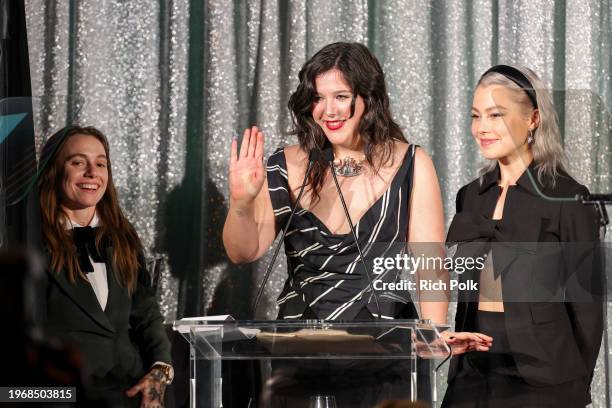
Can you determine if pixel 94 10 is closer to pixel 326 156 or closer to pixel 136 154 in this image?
pixel 136 154

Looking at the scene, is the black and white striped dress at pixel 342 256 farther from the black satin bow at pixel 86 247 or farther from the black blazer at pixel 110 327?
the black satin bow at pixel 86 247

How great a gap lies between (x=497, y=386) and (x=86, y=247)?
1314mm

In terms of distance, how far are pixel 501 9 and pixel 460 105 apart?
37 cm

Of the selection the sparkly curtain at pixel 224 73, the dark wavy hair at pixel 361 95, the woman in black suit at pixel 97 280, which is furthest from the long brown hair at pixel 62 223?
the dark wavy hair at pixel 361 95

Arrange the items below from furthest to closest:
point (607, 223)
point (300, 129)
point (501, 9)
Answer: point (501, 9) → point (300, 129) → point (607, 223)

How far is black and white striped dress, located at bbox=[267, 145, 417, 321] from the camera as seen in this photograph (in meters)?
2.75

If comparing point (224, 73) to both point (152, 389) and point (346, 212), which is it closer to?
point (346, 212)

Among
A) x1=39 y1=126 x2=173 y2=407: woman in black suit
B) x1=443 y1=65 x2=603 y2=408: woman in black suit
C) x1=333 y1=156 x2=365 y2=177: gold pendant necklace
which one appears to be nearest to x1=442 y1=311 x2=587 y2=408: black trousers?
x1=443 y1=65 x2=603 y2=408: woman in black suit

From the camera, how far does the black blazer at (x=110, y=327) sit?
279 cm

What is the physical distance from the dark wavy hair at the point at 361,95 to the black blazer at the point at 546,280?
40cm

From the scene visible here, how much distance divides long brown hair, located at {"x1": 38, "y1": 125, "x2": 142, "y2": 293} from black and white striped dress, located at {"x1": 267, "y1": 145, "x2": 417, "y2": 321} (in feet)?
1.69

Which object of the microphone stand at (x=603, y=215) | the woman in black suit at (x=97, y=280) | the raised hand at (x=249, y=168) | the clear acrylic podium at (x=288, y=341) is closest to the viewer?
the clear acrylic podium at (x=288, y=341)

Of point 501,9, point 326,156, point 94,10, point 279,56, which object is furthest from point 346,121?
point 94,10

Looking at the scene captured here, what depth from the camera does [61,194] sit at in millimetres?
2848
